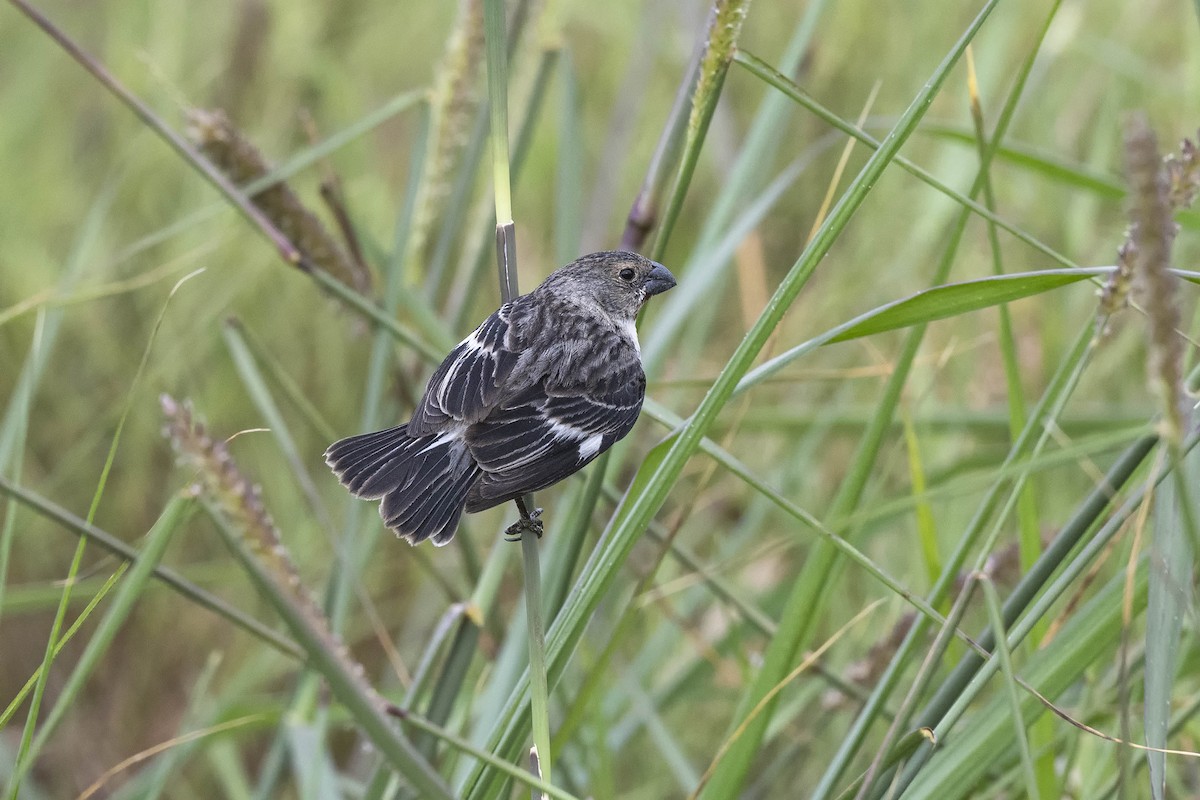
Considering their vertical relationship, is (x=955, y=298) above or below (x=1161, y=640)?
above

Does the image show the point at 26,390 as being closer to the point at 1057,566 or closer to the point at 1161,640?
the point at 1057,566

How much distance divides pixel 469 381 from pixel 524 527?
13.9 inches

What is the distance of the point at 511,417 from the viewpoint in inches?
67.1

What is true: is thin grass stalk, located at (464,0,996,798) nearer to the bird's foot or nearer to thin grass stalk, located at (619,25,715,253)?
the bird's foot

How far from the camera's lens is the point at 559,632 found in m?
1.25

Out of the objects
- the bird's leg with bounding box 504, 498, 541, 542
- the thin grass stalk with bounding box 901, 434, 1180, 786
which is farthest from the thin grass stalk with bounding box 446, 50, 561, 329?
the thin grass stalk with bounding box 901, 434, 1180, 786

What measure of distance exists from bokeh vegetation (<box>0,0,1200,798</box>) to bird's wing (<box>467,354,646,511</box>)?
7 cm

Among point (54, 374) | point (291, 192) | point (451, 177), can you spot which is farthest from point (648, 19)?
point (54, 374)

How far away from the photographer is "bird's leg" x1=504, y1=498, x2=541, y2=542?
4.70 ft

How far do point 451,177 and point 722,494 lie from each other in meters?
1.23

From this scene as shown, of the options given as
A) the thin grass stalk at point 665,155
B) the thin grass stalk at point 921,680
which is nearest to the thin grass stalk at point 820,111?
the thin grass stalk at point 665,155

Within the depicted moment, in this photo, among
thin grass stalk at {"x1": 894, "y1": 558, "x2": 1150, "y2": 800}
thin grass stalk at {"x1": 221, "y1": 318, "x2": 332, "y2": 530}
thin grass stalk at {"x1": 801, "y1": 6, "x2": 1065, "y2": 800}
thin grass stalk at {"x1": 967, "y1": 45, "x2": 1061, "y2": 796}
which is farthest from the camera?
thin grass stalk at {"x1": 221, "y1": 318, "x2": 332, "y2": 530}

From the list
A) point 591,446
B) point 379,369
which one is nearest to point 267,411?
point 379,369

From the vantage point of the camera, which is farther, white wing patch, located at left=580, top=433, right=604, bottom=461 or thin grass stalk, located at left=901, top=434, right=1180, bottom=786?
white wing patch, located at left=580, top=433, right=604, bottom=461
